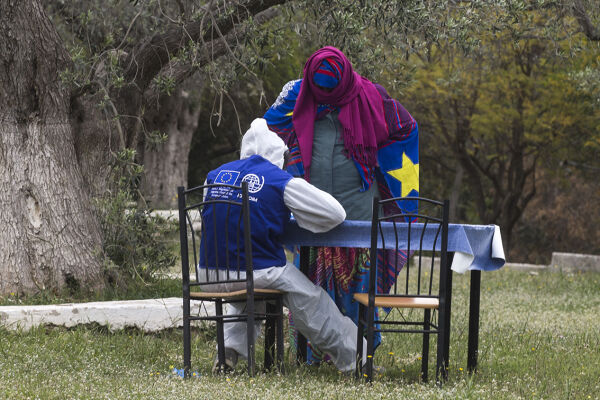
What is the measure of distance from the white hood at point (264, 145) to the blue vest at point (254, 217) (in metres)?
0.11

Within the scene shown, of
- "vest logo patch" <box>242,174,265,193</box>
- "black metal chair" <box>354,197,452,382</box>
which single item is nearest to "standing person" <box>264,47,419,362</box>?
"black metal chair" <box>354,197,452,382</box>

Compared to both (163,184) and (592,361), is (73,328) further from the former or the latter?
(163,184)

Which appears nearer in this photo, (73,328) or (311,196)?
(311,196)

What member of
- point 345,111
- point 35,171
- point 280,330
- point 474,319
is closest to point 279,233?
point 280,330

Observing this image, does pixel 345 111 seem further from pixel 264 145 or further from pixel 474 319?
pixel 474 319

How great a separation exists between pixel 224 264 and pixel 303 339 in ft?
3.60

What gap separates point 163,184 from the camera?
71.2 ft

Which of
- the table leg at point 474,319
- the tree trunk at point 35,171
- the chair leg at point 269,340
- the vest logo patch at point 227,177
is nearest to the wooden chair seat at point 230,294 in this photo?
the chair leg at point 269,340

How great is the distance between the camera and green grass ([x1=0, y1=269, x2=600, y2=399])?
4465 millimetres

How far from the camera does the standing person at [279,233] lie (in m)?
4.93

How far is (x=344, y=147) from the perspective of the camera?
229 inches

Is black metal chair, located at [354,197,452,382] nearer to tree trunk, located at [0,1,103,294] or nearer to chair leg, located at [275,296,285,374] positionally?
chair leg, located at [275,296,285,374]

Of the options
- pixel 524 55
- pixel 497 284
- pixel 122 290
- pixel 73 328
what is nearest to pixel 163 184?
pixel 524 55

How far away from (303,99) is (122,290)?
10.1 ft
